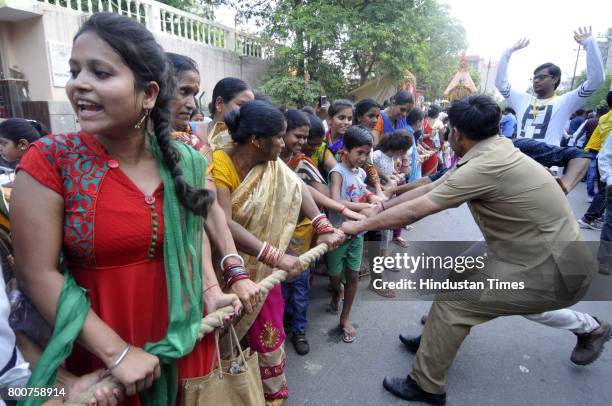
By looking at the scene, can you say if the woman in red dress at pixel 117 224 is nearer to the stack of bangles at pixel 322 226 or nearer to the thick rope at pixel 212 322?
the thick rope at pixel 212 322

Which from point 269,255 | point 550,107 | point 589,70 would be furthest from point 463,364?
point 589,70

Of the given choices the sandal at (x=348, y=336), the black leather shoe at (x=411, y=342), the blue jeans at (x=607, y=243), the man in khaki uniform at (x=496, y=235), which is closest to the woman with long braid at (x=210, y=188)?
the man in khaki uniform at (x=496, y=235)

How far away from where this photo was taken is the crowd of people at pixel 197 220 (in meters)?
1.06

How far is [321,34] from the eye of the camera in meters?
10.7

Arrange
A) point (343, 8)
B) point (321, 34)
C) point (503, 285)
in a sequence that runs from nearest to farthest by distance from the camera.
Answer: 1. point (503, 285)
2. point (321, 34)
3. point (343, 8)

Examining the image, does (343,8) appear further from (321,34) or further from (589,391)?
(589,391)

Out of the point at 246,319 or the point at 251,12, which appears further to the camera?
the point at 251,12

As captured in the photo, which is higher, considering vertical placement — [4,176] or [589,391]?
[4,176]

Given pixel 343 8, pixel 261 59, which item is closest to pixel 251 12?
pixel 261 59

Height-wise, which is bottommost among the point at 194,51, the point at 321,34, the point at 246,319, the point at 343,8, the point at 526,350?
the point at 526,350

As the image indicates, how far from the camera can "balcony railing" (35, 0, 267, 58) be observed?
776 cm

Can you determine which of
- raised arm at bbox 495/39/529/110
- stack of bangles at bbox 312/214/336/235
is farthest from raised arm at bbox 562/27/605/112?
stack of bangles at bbox 312/214/336/235

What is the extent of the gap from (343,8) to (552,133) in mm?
9227

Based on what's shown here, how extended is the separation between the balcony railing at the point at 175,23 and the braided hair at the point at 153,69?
237 inches
